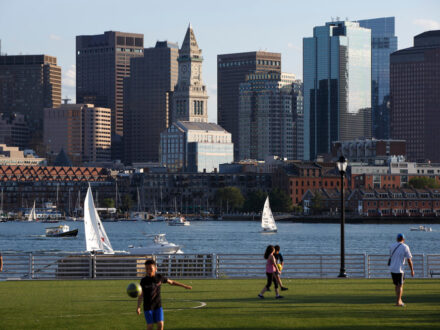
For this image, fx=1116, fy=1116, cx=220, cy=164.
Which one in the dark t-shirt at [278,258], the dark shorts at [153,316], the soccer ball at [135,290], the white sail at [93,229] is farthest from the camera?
the white sail at [93,229]

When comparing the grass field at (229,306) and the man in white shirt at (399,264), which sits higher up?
the man in white shirt at (399,264)

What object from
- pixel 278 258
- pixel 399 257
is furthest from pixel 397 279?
pixel 278 258

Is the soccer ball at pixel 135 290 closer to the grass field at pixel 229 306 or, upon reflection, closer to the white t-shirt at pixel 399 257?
the grass field at pixel 229 306

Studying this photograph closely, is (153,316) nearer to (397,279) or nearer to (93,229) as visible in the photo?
(397,279)

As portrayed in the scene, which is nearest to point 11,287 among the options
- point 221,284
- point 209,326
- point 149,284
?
point 221,284

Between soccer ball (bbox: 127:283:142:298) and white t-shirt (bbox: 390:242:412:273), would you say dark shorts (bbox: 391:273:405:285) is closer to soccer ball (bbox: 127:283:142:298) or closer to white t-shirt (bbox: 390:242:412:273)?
white t-shirt (bbox: 390:242:412:273)

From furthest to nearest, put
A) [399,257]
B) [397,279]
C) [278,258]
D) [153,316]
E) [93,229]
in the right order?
1. [93,229]
2. [278,258]
3. [399,257]
4. [397,279]
5. [153,316]

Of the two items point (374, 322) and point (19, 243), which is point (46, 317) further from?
point (19, 243)

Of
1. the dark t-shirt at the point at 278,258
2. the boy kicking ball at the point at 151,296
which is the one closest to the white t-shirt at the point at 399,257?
the dark t-shirt at the point at 278,258

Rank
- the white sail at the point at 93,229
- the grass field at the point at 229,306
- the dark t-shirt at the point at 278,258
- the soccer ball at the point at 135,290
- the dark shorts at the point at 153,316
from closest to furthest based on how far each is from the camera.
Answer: the dark shorts at the point at 153,316 < the soccer ball at the point at 135,290 < the grass field at the point at 229,306 < the dark t-shirt at the point at 278,258 < the white sail at the point at 93,229

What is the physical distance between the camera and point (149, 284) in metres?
25.8

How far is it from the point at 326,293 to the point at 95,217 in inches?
1591

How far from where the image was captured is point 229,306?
35344 mm

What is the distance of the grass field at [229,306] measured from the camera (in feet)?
100
